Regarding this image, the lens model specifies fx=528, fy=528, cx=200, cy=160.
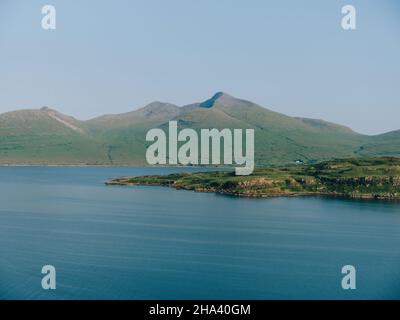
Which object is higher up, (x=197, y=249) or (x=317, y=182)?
(x=317, y=182)

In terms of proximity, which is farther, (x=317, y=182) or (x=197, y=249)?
(x=317, y=182)

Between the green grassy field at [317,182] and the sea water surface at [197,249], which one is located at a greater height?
the green grassy field at [317,182]

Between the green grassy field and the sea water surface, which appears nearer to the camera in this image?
the sea water surface

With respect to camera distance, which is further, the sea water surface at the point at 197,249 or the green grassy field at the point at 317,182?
the green grassy field at the point at 317,182

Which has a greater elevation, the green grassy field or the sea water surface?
the green grassy field
